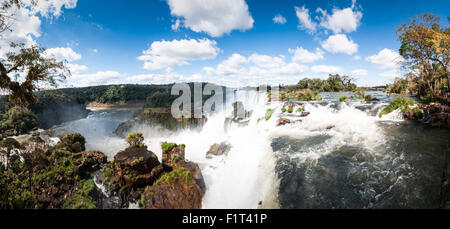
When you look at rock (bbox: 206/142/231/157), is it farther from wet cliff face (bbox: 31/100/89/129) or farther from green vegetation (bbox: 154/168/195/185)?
wet cliff face (bbox: 31/100/89/129)

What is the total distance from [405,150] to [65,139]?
20.6 metres

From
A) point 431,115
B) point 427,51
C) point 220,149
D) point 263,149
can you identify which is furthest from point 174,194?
point 427,51

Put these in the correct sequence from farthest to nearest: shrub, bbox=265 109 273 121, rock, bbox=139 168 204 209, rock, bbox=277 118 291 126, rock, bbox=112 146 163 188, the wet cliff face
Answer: the wet cliff face → shrub, bbox=265 109 273 121 → rock, bbox=277 118 291 126 → rock, bbox=112 146 163 188 → rock, bbox=139 168 204 209

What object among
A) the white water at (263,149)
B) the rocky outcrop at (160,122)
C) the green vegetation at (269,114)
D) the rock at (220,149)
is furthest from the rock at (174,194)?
the rocky outcrop at (160,122)

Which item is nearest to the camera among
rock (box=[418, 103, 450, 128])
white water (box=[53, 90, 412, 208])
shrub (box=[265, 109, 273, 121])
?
white water (box=[53, 90, 412, 208])

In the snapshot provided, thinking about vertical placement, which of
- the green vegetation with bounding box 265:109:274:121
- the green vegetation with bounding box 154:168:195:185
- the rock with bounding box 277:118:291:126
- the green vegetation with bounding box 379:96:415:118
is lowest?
the green vegetation with bounding box 154:168:195:185

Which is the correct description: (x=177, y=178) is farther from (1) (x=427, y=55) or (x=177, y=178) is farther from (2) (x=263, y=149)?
(1) (x=427, y=55)

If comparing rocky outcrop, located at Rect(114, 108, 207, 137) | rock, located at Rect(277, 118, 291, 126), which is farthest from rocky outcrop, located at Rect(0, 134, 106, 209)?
rocky outcrop, located at Rect(114, 108, 207, 137)

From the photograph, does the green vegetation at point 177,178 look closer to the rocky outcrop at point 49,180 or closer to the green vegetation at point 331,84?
the rocky outcrop at point 49,180

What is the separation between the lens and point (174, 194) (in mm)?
6848

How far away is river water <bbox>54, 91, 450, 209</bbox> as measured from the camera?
5535 mm

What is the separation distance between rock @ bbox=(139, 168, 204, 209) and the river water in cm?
83

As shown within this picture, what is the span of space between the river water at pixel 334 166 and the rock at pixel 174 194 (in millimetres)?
827
